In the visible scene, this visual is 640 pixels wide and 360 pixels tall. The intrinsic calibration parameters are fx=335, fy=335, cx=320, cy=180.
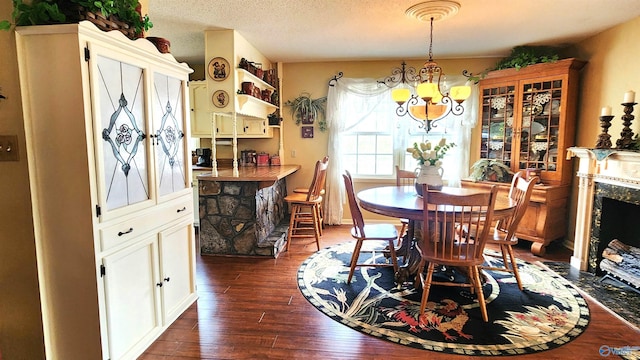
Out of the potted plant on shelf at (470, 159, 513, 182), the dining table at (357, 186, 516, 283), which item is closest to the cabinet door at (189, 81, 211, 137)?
the dining table at (357, 186, 516, 283)

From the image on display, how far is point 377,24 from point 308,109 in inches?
72.8

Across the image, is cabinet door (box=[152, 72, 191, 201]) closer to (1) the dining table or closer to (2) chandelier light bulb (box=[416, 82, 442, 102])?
(1) the dining table

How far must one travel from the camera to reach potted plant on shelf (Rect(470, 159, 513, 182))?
4125mm

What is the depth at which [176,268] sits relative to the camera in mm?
2396

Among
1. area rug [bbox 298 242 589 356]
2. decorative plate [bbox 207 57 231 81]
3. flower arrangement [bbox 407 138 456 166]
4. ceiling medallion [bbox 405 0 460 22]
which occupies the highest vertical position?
ceiling medallion [bbox 405 0 460 22]

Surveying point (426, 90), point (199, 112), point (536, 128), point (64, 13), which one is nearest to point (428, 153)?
point (426, 90)

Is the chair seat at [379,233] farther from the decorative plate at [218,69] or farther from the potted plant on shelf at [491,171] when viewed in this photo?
the decorative plate at [218,69]

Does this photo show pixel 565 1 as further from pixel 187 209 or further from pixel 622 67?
pixel 187 209

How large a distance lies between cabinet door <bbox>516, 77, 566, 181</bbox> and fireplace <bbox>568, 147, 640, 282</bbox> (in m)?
0.56

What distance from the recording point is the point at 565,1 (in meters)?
2.71

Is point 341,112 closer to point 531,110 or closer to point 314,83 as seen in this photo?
point 314,83

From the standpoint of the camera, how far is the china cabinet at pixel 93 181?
1.59m

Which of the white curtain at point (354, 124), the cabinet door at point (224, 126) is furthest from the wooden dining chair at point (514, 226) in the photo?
the cabinet door at point (224, 126)

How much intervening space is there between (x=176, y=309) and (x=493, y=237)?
256cm
